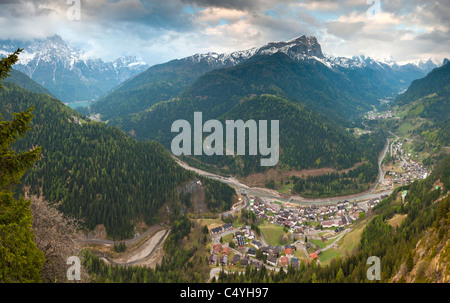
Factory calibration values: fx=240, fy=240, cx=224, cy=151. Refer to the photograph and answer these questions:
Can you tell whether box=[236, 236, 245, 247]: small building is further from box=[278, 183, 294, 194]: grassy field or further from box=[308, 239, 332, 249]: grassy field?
box=[278, 183, 294, 194]: grassy field

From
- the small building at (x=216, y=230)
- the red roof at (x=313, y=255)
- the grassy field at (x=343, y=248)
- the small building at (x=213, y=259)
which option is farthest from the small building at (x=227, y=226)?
the grassy field at (x=343, y=248)

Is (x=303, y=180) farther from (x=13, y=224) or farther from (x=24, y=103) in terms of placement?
(x=24, y=103)

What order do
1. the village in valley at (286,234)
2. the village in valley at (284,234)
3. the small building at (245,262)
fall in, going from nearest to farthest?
the small building at (245,262) → the village in valley at (284,234) → the village in valley at (286,234)

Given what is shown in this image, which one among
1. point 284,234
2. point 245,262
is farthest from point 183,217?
point 284,234

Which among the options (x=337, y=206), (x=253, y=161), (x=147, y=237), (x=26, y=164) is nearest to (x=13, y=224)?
(x=26, y=164)

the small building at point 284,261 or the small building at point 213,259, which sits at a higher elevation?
the small building at point 213,259

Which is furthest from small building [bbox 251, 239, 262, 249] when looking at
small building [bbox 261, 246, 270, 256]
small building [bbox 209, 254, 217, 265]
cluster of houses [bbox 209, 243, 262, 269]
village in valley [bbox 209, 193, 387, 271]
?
small building [bbox 209, 254, 217, 265]

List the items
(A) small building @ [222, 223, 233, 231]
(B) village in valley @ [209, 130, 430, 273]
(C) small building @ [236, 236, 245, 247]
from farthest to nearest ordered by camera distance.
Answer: (A) small building @ [222, 223, 233, 231] < (C) small building @ [236, 236, 245, 247] < (B) village in valley @ [209, 130, 430, 273]

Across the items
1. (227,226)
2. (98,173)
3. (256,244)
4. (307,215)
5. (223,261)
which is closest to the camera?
(223,261)

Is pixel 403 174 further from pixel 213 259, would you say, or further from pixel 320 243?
pixel 213 259

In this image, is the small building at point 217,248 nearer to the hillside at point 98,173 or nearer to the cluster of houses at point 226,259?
the cluster of houses at point 226,259
